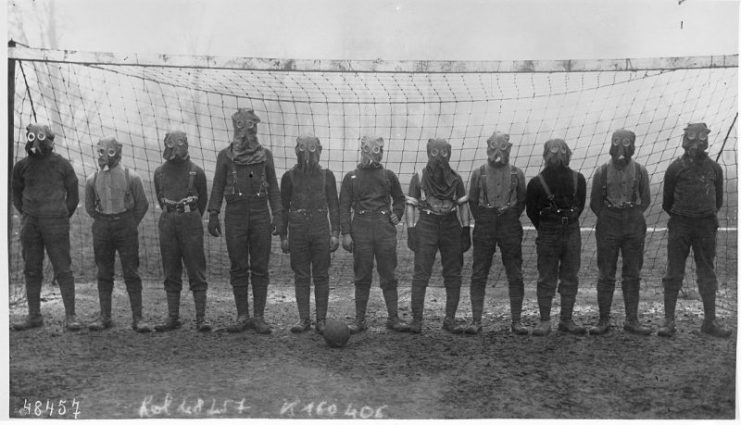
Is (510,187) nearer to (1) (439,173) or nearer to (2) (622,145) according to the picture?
(1) (439,173)

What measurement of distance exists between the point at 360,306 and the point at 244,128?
175 centimetres

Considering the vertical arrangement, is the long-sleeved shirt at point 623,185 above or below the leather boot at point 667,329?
above

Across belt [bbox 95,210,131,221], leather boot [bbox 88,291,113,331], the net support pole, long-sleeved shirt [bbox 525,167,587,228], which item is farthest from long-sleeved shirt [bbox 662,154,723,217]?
the net support pole

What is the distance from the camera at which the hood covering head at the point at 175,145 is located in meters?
5.15

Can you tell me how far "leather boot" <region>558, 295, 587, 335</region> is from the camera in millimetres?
5312

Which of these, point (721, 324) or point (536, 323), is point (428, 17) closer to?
point (536, 323)

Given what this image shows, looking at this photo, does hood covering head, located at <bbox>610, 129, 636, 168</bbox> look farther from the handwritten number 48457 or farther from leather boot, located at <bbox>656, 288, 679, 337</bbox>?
the handwritten number 48457

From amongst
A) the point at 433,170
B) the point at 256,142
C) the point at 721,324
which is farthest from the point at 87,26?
the point at 721,324

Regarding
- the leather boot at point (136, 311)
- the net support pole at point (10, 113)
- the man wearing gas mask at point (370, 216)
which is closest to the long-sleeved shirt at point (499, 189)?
the man wearing gas mask at point (370, 216)

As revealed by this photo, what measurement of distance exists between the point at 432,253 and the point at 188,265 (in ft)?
6.62

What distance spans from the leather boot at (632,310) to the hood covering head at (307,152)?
9.06 feet

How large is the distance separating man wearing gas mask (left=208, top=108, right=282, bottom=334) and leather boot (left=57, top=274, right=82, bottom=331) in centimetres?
129

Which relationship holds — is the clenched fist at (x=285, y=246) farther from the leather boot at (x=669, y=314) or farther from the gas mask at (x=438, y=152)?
the leather boot at (x=669, y=314)

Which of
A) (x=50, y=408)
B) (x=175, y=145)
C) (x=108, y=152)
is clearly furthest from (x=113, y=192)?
(x=50, y=408)
